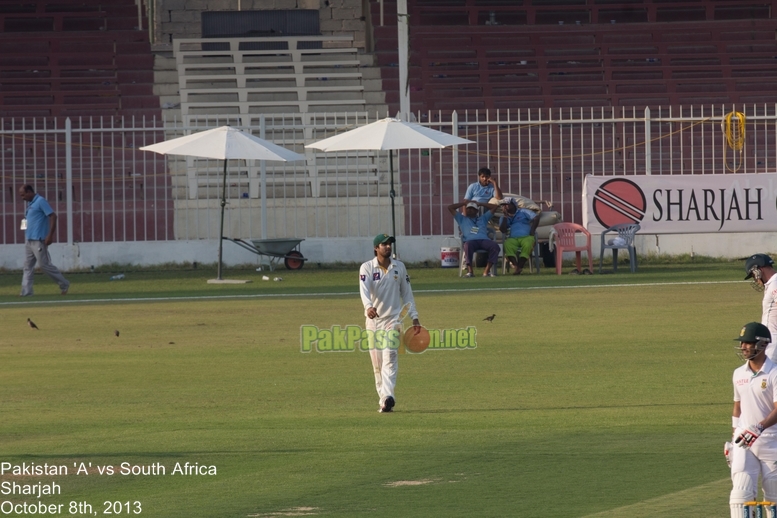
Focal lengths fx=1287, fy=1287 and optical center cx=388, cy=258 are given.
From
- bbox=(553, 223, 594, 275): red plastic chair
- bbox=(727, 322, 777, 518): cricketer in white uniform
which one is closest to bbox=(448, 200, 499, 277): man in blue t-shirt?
bbox=(553, 223, 594, 275): red plastic chair

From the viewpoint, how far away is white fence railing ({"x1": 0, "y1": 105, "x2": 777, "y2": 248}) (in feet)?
78.8

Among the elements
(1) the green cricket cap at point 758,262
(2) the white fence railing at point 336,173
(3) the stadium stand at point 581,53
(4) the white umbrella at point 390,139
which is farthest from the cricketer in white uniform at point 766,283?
(3) the stadium stand at point 581,53

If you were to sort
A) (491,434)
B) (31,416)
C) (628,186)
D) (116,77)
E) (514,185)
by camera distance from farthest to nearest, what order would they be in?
(116,77) < (514,185) < (628,186) < (31,416) < (491,434)

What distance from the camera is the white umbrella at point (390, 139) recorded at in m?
20.0

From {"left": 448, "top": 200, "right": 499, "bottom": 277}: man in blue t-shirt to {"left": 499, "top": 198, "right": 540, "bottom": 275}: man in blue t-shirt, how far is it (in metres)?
→ 0.36

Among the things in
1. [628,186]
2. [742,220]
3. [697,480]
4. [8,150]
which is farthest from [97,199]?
[697,480]

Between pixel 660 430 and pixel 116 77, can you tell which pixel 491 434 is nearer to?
pixel 660 430

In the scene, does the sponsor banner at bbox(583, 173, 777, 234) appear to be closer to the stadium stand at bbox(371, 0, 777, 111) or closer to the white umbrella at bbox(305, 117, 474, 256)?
the white umbrella at bbox(305, 117, 474, 256)

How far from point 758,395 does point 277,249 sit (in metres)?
16.6

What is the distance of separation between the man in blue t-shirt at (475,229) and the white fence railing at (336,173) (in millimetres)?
1937

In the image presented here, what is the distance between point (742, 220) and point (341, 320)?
9.36m

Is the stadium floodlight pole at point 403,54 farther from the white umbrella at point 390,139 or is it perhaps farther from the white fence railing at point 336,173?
the white umbrella at point 390,139

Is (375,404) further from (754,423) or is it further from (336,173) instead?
(336,173)

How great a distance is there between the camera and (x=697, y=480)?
8.41 m
